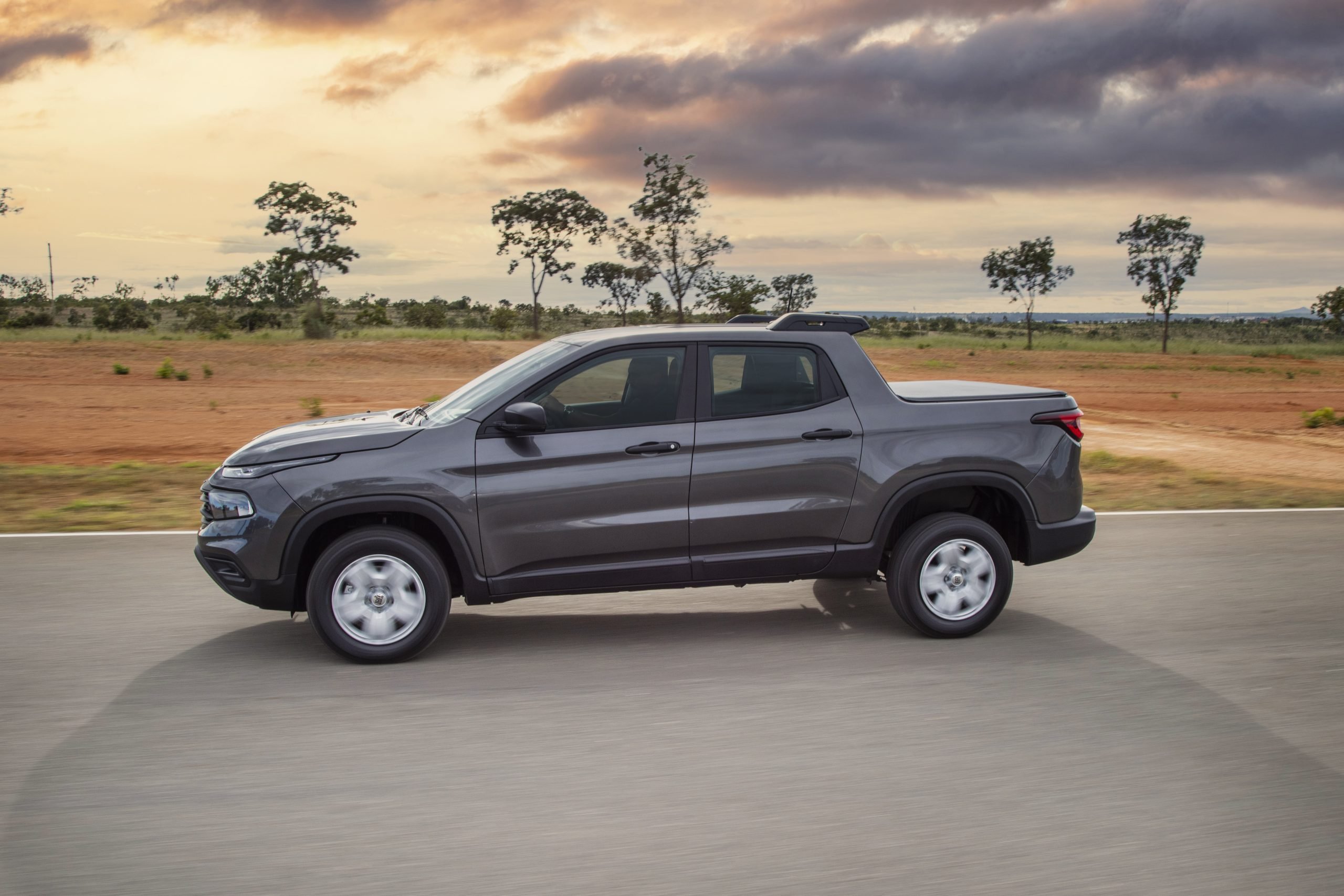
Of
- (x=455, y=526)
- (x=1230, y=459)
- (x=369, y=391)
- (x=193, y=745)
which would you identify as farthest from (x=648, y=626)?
(x=369, y=391)

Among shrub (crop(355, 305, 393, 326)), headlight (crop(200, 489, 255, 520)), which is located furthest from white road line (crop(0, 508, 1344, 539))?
shrub (crop(355, 305, 393, 326))

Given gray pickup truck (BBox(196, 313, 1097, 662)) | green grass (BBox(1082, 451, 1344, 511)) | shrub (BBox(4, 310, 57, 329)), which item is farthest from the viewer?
shrub (BBox(4, 310, 57, 329))

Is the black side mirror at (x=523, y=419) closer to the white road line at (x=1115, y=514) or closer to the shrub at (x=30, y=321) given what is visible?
the white road line at (x=1115, y=514)

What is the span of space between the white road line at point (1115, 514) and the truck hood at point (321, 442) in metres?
3.57

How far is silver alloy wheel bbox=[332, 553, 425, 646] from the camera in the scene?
225 inches

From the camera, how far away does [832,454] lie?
6.15 meters

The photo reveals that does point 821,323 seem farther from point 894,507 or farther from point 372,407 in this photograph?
point 372,407

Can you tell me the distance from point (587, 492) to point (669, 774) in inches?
70.7

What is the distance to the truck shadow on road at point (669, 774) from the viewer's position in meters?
3.68

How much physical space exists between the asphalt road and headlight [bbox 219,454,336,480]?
3.05 ft

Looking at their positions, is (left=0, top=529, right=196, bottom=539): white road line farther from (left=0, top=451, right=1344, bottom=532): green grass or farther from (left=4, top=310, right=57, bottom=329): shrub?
(left=4, top=310, right=57, bottom=329): shrub

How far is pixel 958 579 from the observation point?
20.6ft

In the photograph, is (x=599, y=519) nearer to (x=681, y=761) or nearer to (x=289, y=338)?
(x=681, y=761)

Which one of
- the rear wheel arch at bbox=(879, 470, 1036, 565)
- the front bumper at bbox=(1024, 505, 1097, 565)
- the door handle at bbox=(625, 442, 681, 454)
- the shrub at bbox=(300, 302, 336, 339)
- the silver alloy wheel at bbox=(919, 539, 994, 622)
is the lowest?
the silver alloy wheel at bbox=(919, 539, 994, 622)
